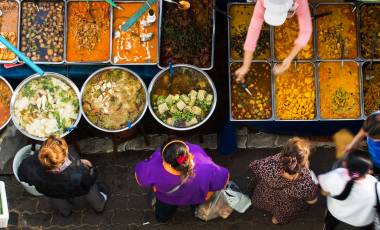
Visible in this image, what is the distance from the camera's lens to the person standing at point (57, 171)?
11.3 feet

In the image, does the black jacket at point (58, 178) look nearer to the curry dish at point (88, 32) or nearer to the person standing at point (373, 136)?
the curry dish at point (88, 32)

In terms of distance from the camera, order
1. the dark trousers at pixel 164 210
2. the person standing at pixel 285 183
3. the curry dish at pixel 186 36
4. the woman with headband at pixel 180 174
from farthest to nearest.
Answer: the curry dish at pixel 186 36
the dark trousers at pixel 164 210
the person standing at pixel 285 183
the woman with headband at pixel 180 174

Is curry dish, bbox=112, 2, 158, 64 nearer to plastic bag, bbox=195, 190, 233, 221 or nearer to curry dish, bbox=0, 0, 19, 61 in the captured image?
curry dish, bbox=0, 0, 19, 61

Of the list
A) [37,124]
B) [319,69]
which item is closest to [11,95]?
[37,124]

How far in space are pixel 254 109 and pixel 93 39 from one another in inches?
63.3

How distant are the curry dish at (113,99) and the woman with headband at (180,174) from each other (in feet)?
2.06

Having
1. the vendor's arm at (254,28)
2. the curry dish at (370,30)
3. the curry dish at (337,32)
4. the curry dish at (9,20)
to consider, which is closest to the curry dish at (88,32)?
the curry dish at (9,20)

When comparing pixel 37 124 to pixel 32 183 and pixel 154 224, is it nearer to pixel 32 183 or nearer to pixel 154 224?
pixel 32 183

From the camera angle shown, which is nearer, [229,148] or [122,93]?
[122,93]

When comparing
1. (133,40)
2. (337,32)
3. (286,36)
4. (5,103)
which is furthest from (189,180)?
(337,32)

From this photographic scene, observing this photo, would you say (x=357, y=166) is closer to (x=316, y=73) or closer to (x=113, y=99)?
(x=316, y=73)

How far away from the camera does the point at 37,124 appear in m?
4.25

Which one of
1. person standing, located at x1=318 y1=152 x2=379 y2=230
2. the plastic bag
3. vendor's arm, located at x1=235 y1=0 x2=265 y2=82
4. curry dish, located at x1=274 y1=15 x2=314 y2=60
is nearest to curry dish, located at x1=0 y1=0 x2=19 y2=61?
vendor's arm, located at x1=235 y1=0 x2=265 y2=82

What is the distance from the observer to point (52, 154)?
3.42 m
